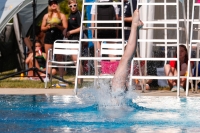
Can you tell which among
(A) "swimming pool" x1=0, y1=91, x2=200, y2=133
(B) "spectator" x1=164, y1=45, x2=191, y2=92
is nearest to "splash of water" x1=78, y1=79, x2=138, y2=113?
(A) "swimming pool" x1=0, y1=91, x2=200, y2=133

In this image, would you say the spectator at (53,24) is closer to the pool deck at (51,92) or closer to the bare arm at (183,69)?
the pool deck at (51,92)

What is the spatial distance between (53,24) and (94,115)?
6.44 metres

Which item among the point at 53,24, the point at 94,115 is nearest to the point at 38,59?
the point at 53,24

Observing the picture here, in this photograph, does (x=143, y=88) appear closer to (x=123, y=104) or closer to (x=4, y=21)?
(x=123, y=104)

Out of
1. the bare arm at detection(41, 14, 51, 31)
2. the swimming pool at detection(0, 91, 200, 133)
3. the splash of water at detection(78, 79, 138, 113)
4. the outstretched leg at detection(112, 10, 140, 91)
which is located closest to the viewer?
the swimming pool at detection(0, 91, 200, 133)

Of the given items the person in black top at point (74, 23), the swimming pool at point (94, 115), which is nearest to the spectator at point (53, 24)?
the person in black top at point (74, 23)

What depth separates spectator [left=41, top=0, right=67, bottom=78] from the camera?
1341 centimetres

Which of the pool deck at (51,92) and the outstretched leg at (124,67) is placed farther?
the pool deck at (51,92)

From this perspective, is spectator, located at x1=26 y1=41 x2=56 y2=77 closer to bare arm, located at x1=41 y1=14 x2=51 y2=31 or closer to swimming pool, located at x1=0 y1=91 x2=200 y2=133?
bare arm, located at x1=41 y1=14 x2=51 y2=31

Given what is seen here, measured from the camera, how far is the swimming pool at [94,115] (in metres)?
6.19

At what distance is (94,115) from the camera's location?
7359mm

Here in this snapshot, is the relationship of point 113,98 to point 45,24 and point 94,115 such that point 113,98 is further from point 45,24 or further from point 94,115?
point 45,24

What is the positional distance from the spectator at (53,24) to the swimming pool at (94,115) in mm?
3989

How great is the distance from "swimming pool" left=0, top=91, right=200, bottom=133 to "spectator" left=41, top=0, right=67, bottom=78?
399 centimetres
